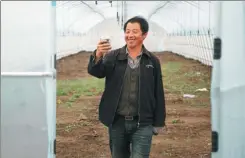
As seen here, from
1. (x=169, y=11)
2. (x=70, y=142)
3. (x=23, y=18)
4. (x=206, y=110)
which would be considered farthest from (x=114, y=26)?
(x=23, y=18)

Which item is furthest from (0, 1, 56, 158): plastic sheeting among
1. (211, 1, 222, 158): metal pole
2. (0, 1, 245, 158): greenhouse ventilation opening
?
(211, 1, 222, 158): metal pole

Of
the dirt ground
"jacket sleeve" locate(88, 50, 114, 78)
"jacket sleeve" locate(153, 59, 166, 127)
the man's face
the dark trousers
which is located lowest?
the dirt ground

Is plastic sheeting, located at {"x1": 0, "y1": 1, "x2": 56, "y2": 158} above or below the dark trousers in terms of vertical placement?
above

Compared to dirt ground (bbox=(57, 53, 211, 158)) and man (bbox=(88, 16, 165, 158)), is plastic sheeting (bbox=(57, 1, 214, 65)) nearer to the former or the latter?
dirt ground (bbox=(57, 53, 211, 158))

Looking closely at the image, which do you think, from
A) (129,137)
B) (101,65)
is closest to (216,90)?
(129,137)

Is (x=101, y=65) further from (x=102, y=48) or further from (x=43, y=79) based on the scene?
(x=43, y=79)

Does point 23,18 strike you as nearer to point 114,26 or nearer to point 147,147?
point 147,147

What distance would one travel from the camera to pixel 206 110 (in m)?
9.08

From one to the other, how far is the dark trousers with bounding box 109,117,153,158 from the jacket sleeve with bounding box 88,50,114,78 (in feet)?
1.27

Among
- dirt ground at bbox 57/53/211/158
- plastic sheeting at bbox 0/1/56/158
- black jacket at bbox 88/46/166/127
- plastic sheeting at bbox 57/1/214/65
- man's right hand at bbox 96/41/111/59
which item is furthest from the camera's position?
plastic sheeting at bbox 57/1/214/65

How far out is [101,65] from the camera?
347 cm

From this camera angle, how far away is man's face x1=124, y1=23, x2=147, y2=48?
11.5 ft

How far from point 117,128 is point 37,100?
83 cm

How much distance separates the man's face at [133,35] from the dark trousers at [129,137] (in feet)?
1.95
